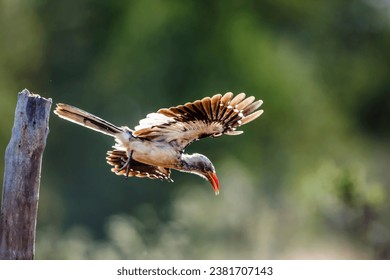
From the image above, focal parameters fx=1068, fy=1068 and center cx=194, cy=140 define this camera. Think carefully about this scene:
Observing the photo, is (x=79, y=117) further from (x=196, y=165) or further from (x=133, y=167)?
(x=196, y=165)

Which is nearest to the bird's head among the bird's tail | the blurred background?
the bird's tail

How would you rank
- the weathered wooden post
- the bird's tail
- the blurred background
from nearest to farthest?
1. the weathered wooden post
2. the bird's tail
3. the blurred background

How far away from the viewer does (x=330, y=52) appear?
2344 centimetres

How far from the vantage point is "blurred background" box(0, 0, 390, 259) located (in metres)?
16.1

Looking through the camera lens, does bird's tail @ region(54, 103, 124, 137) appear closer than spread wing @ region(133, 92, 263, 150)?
Yes

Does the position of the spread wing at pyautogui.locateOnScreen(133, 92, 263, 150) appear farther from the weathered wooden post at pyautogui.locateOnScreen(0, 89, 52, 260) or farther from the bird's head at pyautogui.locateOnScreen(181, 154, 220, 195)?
the weathered wooden post at pyautogui.locateOnScreen(0, 89, 52, 260)

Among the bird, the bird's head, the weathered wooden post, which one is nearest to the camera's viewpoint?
the weathered wooden post

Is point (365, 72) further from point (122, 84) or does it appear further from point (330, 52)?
point (122, 84)

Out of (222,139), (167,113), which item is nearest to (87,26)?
(222,139)

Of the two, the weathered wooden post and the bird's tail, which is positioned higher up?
the bird's tail

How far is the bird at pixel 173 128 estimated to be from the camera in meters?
6.72

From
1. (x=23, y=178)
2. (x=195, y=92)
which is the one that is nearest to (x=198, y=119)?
(x=23, y=178)

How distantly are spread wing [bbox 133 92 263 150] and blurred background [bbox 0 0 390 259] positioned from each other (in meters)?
7.66

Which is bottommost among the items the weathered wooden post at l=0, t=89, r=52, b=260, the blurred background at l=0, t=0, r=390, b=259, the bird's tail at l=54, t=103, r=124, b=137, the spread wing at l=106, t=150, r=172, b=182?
the weathered wooden post at l=0, t=89, r=52, b=260
